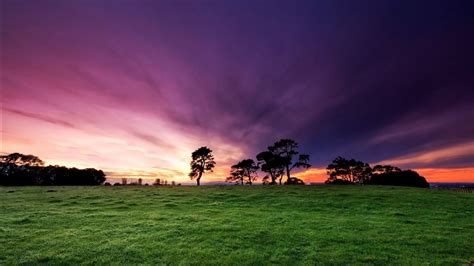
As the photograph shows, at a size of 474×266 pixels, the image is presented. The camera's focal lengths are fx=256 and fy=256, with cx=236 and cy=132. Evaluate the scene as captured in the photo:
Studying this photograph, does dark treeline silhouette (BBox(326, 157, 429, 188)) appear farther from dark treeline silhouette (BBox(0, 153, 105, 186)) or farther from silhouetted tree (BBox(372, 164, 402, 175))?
dark treeline silhouette (BBox(0, 153, 105, 186))

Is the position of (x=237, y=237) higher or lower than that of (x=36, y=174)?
lower

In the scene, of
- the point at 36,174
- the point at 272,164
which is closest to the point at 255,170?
the point at 272,164

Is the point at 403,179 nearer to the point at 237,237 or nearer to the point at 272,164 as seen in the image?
the point at 272,164

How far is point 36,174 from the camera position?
69250mm

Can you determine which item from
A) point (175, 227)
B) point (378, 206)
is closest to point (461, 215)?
point (378, 206)

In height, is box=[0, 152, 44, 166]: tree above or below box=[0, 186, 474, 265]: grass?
above

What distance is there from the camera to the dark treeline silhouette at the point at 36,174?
6688 centimetres

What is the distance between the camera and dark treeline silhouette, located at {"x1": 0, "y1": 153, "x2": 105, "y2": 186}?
219ft

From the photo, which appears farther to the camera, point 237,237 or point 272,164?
point 272,164

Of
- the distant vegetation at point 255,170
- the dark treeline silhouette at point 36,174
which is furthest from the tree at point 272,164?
the dark treeline silhouette at point 36,174

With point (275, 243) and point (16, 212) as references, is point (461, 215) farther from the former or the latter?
point (16, 212)

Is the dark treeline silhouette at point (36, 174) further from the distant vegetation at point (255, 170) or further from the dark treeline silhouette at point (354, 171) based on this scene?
the dark treeline silhouette at point (354, 171)

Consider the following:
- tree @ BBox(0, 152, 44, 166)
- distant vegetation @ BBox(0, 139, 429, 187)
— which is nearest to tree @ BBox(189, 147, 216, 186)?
distant vegetation @ BBox(0, 139, 429, 187)

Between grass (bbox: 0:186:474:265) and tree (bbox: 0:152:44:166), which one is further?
tree (bbox: 0:152:44:166)
